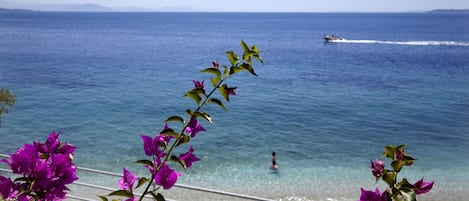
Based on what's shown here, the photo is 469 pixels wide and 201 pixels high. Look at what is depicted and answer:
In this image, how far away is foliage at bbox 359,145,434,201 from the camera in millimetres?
1604

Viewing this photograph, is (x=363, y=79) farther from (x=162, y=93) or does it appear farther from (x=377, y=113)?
(x=162, y=93)

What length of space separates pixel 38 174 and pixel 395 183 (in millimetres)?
1390

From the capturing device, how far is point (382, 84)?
43375mm

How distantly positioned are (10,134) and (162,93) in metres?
15.1

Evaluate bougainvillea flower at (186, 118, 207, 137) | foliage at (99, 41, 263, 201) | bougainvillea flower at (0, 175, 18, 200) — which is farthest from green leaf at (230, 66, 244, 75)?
bougainvillea flower at (0, 175, 18, 200)

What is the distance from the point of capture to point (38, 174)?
1.85m

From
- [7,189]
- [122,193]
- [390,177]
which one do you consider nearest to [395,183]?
[390,177]

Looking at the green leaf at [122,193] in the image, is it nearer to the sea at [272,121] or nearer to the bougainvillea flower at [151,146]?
the bougainvillea flower at [151,146]

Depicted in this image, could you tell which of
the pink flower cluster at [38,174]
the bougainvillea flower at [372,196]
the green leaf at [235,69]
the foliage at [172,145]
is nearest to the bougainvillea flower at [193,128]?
the foliage at [172,145]

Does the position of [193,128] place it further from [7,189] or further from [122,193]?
[7,189]

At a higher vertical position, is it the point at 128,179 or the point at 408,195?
the point at 128,179

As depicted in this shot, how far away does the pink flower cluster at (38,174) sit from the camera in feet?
6.07

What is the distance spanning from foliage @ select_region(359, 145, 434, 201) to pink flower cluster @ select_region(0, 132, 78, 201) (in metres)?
1.20

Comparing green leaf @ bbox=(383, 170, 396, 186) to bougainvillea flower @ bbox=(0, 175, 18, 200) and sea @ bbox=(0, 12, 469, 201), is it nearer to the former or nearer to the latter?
bougainvillea flower @ bbox=(0, 175, 18, 200)
